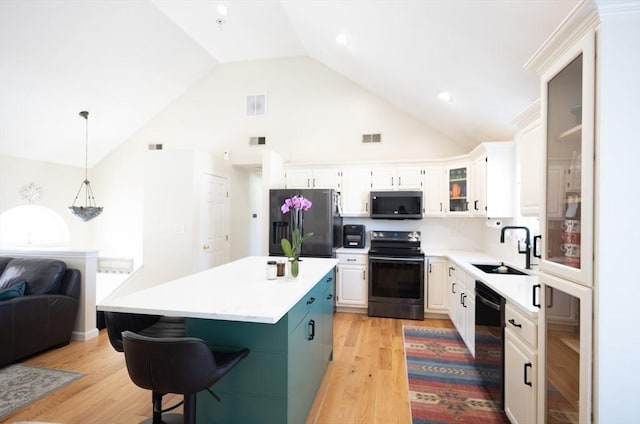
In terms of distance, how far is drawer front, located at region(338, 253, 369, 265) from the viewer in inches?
167

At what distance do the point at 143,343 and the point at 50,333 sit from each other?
2.69m

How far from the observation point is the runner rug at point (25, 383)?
7.22ft

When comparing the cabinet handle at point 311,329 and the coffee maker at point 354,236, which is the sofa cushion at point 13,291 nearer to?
the cabinet handle at point 311,329

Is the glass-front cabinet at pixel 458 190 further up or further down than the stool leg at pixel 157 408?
further up

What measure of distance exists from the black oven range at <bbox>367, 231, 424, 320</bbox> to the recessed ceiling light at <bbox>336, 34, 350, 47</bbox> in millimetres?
2641

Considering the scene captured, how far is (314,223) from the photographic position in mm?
4203

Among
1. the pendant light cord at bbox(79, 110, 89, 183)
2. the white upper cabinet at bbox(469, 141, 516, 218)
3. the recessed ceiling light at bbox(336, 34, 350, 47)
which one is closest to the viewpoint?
the white upper cabinet at bbox(469, 141, 516, 218)

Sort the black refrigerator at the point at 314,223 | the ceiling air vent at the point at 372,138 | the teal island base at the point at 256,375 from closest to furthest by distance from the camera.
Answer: the teal island base at the point at 256,375 → the black refrigerator at the point at 314,223 → the ceiling air vent at the point at 372,138

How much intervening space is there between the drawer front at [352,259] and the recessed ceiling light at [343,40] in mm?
2667

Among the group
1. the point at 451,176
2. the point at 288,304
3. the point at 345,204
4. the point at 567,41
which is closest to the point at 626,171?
the point at 567,41

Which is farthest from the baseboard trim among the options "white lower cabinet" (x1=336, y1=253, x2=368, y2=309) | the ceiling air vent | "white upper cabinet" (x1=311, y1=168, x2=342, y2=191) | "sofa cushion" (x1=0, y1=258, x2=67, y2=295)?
the ceiling air vent

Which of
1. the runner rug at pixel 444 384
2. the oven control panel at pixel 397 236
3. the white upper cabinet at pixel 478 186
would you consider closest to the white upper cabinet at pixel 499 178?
the white upper cabinet at pixel 478 186

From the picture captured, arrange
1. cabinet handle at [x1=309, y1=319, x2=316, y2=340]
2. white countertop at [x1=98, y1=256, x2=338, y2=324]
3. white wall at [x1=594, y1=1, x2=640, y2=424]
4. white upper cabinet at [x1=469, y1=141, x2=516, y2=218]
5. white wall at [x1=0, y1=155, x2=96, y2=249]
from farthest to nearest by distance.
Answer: white wall at [x1=0, y1=155, x2=96, y2=249] → white upper cabinet at [x1=469, y1=141, x2=516, y2=218] → cabinet handle at [x1=309, y1=319, x2=316, y2=340] → white countertop at [x1=98, y1=256, x2=338, y2=324] → white wall at [x1=594, y1=1, x2=640, y2=424]

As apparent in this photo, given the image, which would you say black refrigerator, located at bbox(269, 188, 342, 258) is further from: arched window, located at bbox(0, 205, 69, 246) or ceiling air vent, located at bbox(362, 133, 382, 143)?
arched window, located at bbox(0, 205, 69, 246)
